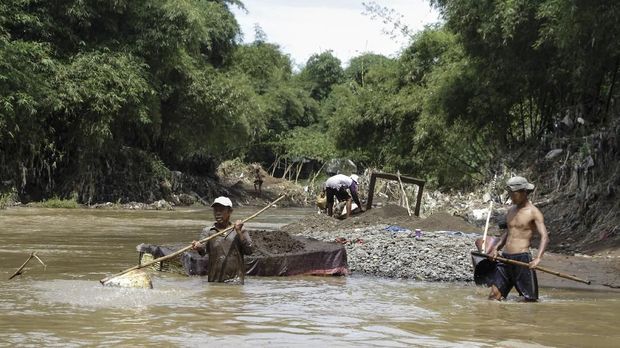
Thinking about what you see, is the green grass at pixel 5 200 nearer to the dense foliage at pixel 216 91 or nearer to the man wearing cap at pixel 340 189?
the dense foliage at pixel 216 91

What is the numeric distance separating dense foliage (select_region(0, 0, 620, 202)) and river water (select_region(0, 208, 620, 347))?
19.0 feet

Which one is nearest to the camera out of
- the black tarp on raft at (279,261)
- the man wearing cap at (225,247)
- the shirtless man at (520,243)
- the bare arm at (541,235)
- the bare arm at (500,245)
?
the bare arm at (541,235)

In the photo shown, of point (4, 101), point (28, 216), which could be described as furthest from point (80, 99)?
point (28, 216)

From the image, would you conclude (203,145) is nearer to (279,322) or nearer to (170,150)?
(170,150)

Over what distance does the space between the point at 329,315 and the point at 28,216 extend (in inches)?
578

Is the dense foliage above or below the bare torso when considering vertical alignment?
above

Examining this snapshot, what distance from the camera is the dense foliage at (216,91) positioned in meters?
18.2

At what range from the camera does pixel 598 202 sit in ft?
49.1

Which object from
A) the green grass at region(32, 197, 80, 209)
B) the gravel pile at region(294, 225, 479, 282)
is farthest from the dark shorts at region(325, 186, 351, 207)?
the green grass at region(32, 197, 80, 209)

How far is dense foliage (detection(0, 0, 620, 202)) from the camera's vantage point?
59.8 feet

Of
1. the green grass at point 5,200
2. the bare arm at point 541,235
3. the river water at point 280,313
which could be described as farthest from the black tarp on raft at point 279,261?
the green grass at point 5,200

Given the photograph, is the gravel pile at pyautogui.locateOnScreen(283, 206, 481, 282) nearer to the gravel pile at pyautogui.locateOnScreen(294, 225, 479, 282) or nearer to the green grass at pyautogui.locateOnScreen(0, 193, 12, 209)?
the gravel pile at pyautogui.locateOnScreen(294, 225, 479, 282)

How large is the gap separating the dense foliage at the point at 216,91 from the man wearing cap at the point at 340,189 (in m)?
4.24

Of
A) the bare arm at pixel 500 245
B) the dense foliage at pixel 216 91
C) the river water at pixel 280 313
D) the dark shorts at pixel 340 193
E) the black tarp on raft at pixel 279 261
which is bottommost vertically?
the river water at pixel 280 313
